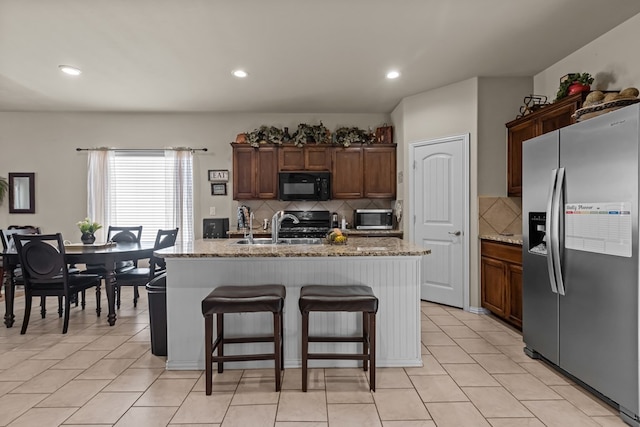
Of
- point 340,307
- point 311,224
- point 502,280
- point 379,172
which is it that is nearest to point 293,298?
point 340,307

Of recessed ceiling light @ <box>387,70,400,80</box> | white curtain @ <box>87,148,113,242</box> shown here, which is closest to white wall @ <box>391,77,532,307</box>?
recessed ceiling light @ <box>387,70,400,80</box>

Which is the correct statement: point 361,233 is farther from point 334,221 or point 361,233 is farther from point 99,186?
point 99,186

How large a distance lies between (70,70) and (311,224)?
3.35m

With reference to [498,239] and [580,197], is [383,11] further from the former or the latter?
[498,239]

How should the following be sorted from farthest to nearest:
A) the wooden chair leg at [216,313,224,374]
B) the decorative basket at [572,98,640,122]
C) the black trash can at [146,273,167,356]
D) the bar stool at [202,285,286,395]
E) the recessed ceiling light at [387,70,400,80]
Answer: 1. the recessed ceiling light at [387,70,400,80]
2. the black trash can at [146,273,167,356]
3. the wooden chair leg at [216,313,224,374]
4. the decorative basket at [572,98,640,122]
5. the bar stool at [202,285,286,395]

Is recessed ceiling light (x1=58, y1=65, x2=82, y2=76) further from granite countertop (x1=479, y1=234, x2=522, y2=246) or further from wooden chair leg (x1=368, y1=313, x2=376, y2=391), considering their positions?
granite countertop (x1=479, y1=234, x2=522, y2=246)

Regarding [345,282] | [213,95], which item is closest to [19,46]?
[213,95]

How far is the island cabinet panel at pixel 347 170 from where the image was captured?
5.04 m

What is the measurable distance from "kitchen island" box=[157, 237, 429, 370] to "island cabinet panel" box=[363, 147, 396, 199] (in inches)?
103

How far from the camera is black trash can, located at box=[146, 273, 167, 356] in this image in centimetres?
272

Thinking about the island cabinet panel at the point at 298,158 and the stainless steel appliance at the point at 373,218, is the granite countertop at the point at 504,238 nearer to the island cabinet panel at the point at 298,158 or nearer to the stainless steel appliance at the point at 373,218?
the stainless steel appliance at the point at 373,218

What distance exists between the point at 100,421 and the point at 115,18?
9.10 feet

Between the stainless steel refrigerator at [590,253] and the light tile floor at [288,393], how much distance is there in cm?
24

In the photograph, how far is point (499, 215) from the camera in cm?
387
